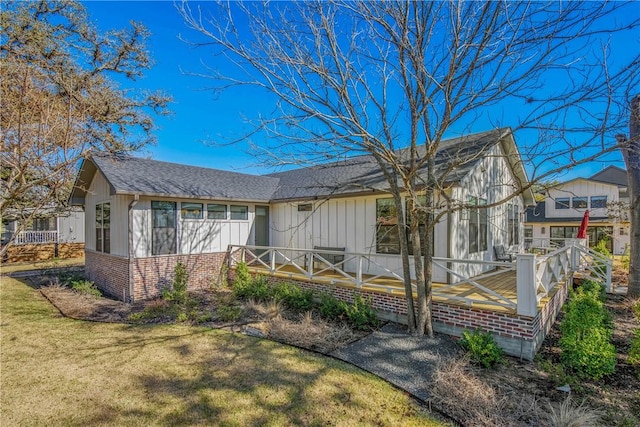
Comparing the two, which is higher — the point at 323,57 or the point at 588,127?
the point at 323,57

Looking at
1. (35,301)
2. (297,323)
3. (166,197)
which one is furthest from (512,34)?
(35,301)

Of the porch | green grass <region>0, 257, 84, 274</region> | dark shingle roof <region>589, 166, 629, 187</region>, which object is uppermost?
dark shingle roof <region>589, 166, 629, 187</region>

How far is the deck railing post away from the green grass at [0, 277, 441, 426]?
286cm

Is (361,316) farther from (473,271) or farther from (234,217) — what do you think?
(234,217)

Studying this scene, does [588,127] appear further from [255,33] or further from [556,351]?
[255,33]

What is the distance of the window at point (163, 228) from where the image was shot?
945 centimetres

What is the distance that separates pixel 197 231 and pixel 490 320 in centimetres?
869

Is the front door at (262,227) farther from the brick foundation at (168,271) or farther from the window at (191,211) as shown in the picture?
the window at (191,211)

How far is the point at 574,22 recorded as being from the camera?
173 inches

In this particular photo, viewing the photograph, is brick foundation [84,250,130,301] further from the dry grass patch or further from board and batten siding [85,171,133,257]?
the dry grass patch

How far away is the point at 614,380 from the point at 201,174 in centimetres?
1239

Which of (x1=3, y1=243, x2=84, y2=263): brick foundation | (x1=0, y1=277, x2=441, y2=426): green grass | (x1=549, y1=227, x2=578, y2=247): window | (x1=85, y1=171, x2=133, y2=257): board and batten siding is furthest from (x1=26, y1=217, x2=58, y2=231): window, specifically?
(x1=549, y1=227, x2=578, y2=247): window

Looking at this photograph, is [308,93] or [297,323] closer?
[308,93]

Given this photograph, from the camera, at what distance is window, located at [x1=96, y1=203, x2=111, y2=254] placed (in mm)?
10461
